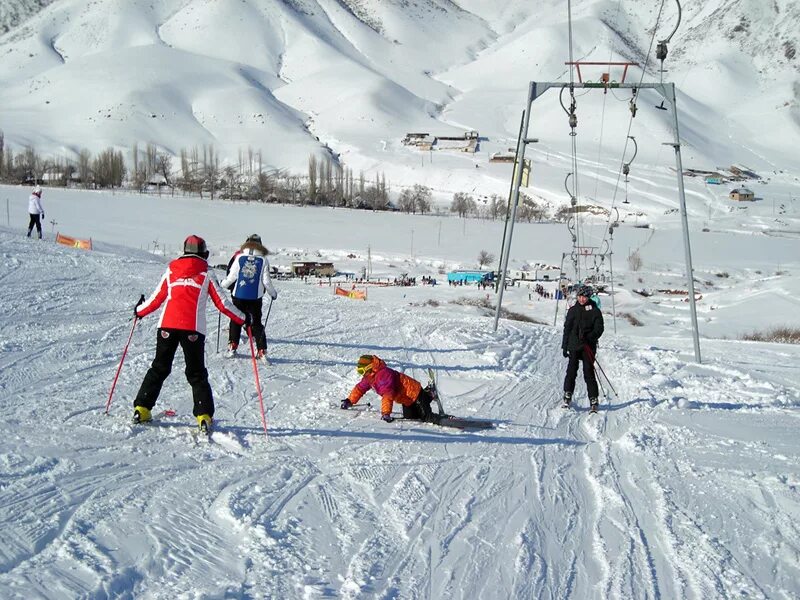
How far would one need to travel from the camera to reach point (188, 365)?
6066mm

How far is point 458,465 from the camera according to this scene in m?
5.98

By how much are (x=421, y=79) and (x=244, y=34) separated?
51.2 meters

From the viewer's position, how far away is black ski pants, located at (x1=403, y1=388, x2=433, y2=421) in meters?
7.29

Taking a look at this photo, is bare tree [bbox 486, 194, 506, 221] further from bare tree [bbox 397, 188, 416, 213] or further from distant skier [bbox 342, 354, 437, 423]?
distant skier [bbox 342, 354, 437, 423]

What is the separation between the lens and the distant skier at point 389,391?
705cm

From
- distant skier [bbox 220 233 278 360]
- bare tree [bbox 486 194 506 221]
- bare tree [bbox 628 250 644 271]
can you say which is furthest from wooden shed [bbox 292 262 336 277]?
bare tree [bbox 486 194 506 221]

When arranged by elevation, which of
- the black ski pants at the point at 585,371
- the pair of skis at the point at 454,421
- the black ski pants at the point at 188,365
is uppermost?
the black ski pants at the point at 188,365

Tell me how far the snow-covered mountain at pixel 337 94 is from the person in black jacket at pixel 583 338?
9729 cm

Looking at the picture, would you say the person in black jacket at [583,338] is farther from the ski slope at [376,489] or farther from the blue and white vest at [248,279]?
the blue and white vest at [248,279]

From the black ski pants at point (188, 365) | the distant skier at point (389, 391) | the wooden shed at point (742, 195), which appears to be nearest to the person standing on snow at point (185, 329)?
the black ski pants at point (188, 365)

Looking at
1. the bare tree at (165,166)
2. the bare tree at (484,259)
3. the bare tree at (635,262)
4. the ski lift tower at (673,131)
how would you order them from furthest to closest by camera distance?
the bare tree at (165,166)
the bare tree at (635,262)
the bare tree at (484,259)
the ski lift tower at (673,131)

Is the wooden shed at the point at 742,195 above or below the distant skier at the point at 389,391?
above

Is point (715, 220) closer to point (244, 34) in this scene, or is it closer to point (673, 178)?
point (673, 178)

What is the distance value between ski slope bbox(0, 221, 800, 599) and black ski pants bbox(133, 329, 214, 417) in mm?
305
